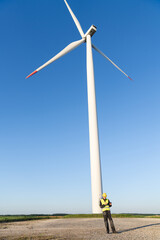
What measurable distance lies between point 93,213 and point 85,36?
35552 mm

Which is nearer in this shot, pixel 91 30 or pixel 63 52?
pixel 63 52

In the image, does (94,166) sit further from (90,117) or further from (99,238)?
(99,238)

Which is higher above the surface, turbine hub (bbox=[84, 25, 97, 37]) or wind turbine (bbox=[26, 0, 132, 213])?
turbine hub (bbox=[84, 25, 97, 37])

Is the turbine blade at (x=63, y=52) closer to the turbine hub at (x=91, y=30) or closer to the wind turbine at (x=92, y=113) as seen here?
the wind turbine at (x=92, y=113)

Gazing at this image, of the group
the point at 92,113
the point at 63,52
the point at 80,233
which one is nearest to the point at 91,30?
the point at 63,52

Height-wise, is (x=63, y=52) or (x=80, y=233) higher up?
(x=63, y=52)

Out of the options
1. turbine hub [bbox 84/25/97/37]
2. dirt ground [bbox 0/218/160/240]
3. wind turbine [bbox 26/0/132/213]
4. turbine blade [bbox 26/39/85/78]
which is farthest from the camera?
turbine hub [bbox 84/25/97/37]

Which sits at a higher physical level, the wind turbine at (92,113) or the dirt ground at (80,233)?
the wind turbine at (92,113)

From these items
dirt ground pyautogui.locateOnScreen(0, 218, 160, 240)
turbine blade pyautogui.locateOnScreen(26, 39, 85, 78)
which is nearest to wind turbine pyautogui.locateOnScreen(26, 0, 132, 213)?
turbine blade pyautogui.locateOnScreen(26, 39, 85, 78)

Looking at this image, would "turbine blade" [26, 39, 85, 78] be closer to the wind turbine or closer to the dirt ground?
the wind turbine

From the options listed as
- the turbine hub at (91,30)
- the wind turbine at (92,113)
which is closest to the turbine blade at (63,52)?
the wind turbine at (92,113)

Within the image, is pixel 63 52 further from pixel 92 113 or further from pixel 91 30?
pixel 92 113

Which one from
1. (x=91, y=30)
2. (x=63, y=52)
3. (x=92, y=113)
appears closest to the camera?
(x=92, y=113)

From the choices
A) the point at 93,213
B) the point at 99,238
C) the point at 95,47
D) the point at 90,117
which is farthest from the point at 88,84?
the point at 99,238
